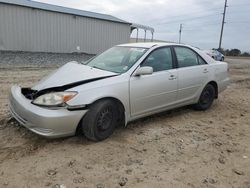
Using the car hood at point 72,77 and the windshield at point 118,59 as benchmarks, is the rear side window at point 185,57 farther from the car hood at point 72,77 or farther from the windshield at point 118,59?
the car hood at point 72,77

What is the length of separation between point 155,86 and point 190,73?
3.65ft

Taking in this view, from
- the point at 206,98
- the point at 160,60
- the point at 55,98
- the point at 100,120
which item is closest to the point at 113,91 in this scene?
the point at 100,120

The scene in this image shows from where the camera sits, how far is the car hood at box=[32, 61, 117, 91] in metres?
3.83

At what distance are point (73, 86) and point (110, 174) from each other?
1358 millimetres

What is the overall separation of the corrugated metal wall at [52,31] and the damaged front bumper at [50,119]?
1752 cm

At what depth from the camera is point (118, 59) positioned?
4758 mm

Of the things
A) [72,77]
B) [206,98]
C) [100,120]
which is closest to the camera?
[100,120]

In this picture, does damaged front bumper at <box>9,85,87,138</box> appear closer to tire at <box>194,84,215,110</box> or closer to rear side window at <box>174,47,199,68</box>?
rear side window at <box>174,47,199,68</box>

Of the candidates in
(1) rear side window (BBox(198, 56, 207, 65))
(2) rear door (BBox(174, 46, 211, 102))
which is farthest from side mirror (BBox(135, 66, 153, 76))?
(1) rear side window (BBox(198, 56, 207, 65))

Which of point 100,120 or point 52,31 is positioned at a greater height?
point 52,31

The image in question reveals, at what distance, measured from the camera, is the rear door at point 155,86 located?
4246mm

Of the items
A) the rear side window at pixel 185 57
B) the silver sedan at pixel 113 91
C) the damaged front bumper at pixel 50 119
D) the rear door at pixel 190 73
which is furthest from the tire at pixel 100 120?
the rear side window at pixel 185 57

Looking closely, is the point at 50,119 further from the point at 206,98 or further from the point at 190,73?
the point at 206,98

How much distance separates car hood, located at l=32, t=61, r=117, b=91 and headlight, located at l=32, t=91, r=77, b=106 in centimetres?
21
